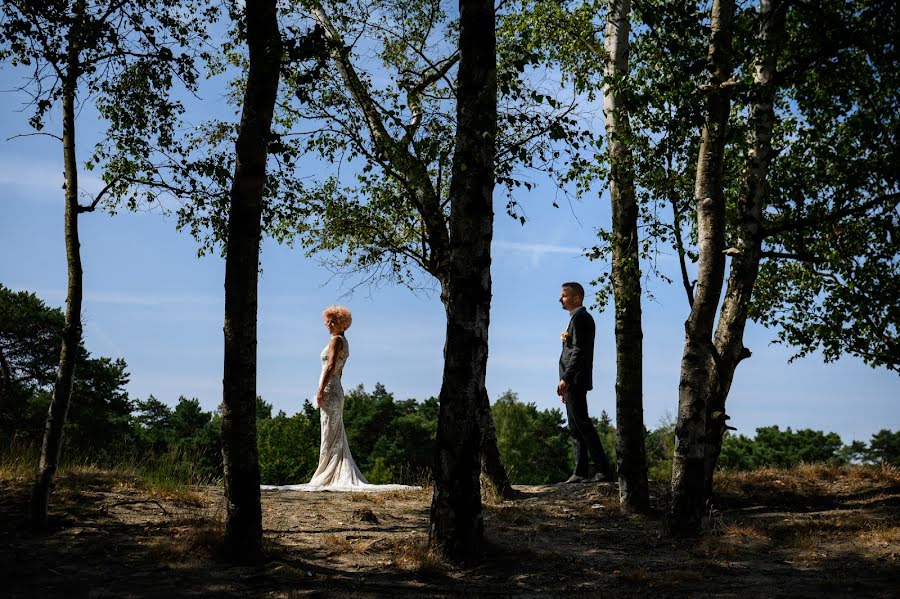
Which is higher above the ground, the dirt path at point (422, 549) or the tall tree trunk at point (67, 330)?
the tall tree trunk at point (67, 330)

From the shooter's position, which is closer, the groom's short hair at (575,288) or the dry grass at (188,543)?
the dry grass at (188,543)

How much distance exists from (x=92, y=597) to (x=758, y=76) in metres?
10.8

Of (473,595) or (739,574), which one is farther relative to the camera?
(739,574)

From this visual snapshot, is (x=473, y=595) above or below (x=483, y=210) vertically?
below

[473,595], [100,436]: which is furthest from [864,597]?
[100,436]

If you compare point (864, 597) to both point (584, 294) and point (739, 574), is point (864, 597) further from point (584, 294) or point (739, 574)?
point (584, 294)

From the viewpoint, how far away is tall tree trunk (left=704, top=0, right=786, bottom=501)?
36.3 ft

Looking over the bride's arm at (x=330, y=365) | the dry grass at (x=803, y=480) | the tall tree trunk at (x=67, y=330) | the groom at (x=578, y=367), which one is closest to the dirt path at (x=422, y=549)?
the tall tree trunk at (x=67, y=330)

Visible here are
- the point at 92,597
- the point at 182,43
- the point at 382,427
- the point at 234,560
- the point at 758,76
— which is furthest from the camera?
the point at 382,427

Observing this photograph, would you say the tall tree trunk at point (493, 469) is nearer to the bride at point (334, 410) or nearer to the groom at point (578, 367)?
the groom at point (578, 367)

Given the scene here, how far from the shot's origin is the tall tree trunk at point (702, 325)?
10039 mm

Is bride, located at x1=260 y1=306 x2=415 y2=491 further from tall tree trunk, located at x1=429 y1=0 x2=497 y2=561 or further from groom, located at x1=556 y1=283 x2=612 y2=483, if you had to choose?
tall tree trunk, located at x1=429 y1=0 x2=497 y2=561

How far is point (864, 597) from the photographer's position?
723 cm

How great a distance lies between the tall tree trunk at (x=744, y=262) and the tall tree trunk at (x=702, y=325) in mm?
980
